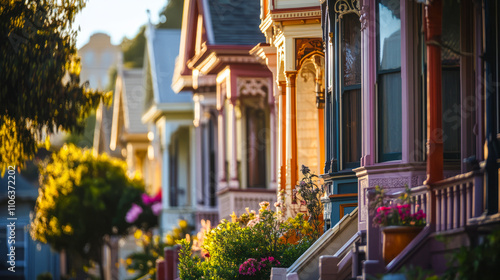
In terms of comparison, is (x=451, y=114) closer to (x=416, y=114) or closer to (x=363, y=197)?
(x=416, y=114)

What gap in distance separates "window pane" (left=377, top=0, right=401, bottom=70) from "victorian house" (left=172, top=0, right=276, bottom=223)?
986 centimetres

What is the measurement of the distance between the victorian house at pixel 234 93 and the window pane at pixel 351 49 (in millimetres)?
8369

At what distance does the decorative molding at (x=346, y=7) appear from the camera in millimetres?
15711

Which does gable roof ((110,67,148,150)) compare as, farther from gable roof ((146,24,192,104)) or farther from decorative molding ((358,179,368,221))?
decorative molding ((358,179,368,221))

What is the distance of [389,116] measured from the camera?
14.2 m

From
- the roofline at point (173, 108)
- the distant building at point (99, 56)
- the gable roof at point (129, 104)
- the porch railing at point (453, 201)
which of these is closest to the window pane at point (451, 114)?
the porch railing at point (453, 201)

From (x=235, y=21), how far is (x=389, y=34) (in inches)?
482

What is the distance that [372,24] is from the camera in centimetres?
1458

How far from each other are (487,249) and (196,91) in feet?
66.0

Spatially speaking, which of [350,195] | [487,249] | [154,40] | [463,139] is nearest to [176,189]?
Result: [154,40]

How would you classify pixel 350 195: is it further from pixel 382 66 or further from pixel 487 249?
pixel 487 249

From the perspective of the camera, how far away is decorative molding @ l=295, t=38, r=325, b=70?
1930 centimetres

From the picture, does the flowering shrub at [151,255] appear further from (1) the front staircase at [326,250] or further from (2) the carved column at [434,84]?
(2) the carved column at [434,84]

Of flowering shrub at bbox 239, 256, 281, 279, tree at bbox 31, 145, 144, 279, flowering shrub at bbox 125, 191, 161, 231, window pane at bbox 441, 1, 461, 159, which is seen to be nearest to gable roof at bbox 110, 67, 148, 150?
tree at bbox 31, 145, 144, 279
